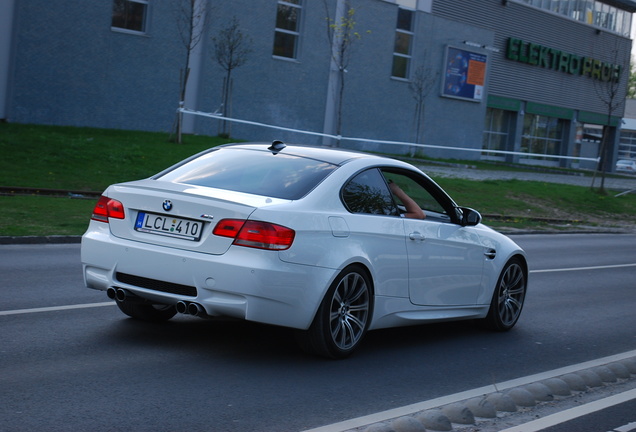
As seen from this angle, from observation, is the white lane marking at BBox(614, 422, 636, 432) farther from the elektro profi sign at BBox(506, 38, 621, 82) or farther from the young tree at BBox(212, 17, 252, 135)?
the elektro profi sign at BBox(506, 38, 621, 82)

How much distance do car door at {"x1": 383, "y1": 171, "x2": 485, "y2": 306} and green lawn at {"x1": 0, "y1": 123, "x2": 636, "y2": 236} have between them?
7052 mm

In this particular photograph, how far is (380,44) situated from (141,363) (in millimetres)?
38057

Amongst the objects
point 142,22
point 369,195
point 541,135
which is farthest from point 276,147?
point 541,135

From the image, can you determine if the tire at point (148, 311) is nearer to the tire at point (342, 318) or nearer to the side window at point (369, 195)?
the tire at point (342, 318)

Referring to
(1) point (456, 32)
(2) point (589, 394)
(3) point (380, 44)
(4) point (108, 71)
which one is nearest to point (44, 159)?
(4) point (108, 71)

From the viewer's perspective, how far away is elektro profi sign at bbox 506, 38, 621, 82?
175 feet

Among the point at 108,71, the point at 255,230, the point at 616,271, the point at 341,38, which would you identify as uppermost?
the point at 341,38

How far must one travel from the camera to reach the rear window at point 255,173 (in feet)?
22.5

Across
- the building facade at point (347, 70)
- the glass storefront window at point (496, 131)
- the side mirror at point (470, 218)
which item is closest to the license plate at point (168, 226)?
the side mirror at point (470, 218)

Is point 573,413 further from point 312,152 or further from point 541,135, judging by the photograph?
point 541,135

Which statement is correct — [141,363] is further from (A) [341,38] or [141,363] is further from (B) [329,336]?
(A) [341,38]

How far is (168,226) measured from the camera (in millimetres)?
6512

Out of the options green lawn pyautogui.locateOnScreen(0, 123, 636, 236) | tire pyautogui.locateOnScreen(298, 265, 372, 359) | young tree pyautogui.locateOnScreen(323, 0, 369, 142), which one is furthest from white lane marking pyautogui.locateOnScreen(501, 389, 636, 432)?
young tree pyautogui.locateOnScreen(323, 0, 369, 142)

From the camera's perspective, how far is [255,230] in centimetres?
625
